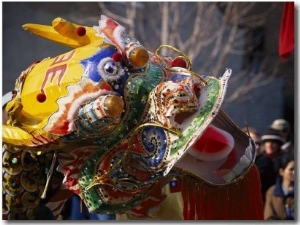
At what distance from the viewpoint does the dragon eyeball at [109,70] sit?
226 cm

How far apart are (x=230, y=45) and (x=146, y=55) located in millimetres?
4033

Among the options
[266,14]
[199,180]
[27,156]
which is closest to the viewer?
[199,180]

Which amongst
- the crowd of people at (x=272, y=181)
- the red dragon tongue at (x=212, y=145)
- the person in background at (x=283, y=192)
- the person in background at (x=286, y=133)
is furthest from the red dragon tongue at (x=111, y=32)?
the person in background at (x=286, y=133)

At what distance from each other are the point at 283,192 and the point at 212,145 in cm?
140

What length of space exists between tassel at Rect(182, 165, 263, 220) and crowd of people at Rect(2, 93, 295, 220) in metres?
0.34

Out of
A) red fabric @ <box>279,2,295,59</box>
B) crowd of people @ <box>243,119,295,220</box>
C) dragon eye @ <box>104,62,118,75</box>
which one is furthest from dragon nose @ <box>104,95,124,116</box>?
red fabric @ <box>279,2,295,59</box>

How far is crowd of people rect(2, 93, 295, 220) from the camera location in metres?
2.81

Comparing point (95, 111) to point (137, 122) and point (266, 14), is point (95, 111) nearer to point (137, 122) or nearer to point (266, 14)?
point (137, 122)

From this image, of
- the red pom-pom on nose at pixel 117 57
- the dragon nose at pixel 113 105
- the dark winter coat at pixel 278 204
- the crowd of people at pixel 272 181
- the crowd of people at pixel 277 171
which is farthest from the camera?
the crowd of people at pixel 277 171

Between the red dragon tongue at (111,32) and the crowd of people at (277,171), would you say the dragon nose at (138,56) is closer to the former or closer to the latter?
the red dragon tongue at (111,32)

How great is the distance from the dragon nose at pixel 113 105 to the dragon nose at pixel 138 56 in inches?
5.6

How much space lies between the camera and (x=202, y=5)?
653 cm

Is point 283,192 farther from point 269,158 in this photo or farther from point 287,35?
point 287,35

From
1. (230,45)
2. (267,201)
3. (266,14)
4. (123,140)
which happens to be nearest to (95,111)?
(123,140)
